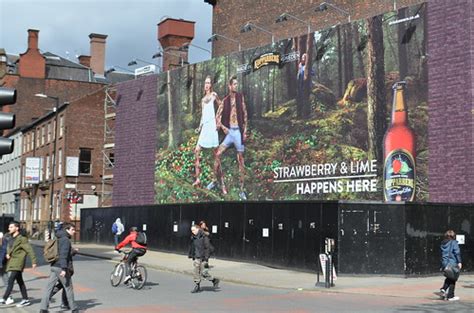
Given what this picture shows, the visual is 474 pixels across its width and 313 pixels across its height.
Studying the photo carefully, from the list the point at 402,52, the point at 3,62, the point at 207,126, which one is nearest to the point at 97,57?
the point at 3,62

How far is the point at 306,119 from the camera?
29.9 meters

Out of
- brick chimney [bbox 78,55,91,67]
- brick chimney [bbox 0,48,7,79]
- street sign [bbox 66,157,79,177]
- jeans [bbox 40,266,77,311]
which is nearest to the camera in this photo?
jeans [bbox 40,266,77,311]

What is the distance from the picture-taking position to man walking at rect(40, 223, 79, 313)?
451 inches

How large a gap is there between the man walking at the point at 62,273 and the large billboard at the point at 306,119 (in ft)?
53.0

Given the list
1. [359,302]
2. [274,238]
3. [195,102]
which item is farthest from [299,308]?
[195,102]

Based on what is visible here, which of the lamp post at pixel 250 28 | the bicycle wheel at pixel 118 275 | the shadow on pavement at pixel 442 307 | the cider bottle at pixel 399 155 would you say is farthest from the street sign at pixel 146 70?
the shadow on pavement at pixel 442 307

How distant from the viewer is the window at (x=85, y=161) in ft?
162

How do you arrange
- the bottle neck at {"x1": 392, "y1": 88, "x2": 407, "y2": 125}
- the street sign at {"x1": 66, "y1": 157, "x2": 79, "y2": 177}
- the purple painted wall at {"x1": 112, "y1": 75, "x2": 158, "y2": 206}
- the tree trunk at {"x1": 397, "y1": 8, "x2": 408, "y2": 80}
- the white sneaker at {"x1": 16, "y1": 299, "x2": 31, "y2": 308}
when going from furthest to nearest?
the street sign at {"x1": 66, "y1": 157, "x2": 79, "y2": 177} < the purple painted wall at {"x1": 112, "y1": 75, "x2": 158, "y2": 206} < the tree trunk at {"x1": 397, "y1": 8, "x2": 408, "y2": 80} < the bottle neck at {"x1": 392, "y1": 88, "x2": 407, "y2": 125} < the white sneaker at {"x1": 16, "y1": 299, "x2": 31, "y2": 308}

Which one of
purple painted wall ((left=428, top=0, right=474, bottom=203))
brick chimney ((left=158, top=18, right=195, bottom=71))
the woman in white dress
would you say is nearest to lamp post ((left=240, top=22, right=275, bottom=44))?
the woman in white dress

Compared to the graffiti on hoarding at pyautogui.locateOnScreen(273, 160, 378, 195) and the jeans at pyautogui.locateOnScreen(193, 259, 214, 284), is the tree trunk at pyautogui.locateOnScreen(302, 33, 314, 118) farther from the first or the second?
the jeans at pyautogui.locateOnScreen(193, 259, 214, 284)

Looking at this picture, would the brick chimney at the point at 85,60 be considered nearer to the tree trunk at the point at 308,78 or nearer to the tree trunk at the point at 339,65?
the tree trunk at the point at 308,78

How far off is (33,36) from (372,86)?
4933 cm

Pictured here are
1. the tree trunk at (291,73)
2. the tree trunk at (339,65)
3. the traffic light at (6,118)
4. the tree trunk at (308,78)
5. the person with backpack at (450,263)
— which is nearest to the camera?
the traffic light at (6,118)

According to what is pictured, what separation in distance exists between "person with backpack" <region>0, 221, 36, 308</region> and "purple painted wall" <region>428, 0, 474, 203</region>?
15650 mm
